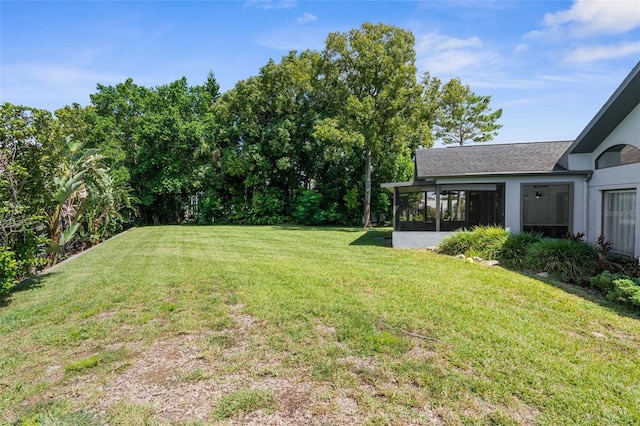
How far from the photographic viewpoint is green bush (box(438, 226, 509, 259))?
10.1 metres

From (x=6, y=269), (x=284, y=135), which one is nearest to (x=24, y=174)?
(x=6, y=269)

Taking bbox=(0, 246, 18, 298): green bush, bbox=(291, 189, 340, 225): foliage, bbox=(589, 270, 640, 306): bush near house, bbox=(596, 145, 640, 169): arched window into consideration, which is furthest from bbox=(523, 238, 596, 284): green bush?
bbox=(291, 189, 340, 225): foliage

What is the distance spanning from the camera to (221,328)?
4.78 m

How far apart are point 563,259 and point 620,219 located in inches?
99.1

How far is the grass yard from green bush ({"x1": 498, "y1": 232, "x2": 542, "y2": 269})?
187 cm

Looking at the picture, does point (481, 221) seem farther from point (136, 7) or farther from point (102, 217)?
point (102, 217)

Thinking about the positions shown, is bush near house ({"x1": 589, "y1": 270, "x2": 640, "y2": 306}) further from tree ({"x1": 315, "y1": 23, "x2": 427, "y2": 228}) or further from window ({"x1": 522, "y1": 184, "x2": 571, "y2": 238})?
tree ({"x1": 315, "y1": 23, "x2": 427, "y2": 228})

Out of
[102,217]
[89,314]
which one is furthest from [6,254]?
[102,217]

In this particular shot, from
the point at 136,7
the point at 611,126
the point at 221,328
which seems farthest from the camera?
the point at 136,7

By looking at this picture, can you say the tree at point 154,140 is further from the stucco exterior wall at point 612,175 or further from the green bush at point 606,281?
the green bush at point 606,281

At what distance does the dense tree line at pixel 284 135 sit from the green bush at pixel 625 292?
49.7 ft

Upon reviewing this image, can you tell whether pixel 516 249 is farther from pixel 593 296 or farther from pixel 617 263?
pixel 593 296

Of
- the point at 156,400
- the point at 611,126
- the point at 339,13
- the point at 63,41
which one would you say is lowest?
the point at 156,400

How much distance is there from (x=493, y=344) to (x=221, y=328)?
11.4ft
